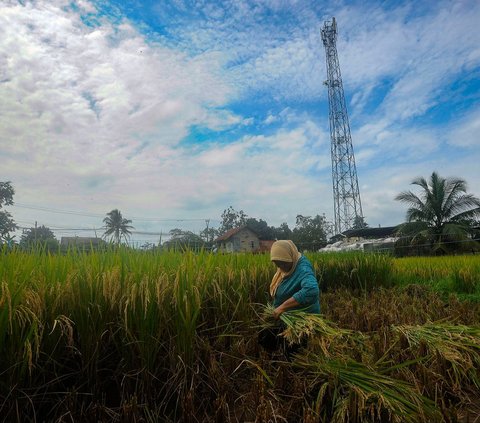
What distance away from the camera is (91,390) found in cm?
223

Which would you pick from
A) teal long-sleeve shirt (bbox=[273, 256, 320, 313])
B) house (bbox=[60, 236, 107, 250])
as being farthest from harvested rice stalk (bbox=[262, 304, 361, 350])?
house (bbox=[60, 236, 107, 250])

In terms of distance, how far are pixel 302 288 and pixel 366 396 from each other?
108cm

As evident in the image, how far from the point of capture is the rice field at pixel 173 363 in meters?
2.00

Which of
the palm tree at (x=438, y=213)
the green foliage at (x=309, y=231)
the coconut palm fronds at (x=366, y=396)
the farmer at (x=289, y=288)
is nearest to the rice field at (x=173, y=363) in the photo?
the coconut palm fronds at (x=366, y=396)

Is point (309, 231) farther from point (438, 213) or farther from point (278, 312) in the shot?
point (278, 312)

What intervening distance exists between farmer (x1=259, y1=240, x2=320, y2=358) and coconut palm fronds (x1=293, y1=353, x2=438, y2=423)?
1.85ft

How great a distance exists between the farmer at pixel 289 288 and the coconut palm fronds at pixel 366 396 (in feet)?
1.85

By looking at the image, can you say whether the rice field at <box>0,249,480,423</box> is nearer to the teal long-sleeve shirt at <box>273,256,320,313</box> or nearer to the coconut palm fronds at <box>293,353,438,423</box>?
the coconut palm fronds at <box>293,353,438,423</box>

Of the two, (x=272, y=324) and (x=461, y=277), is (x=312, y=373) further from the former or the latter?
(x=461, y=277)

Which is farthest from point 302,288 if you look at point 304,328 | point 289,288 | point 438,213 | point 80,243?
point 438,213

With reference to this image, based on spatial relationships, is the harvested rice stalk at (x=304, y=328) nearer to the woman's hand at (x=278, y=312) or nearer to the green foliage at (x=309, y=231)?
the woman's hand at (x=278, y=312)

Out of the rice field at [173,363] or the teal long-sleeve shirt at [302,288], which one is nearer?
the rice field at [173,363]

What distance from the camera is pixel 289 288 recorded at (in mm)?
3182

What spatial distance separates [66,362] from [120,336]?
34 centimetres
